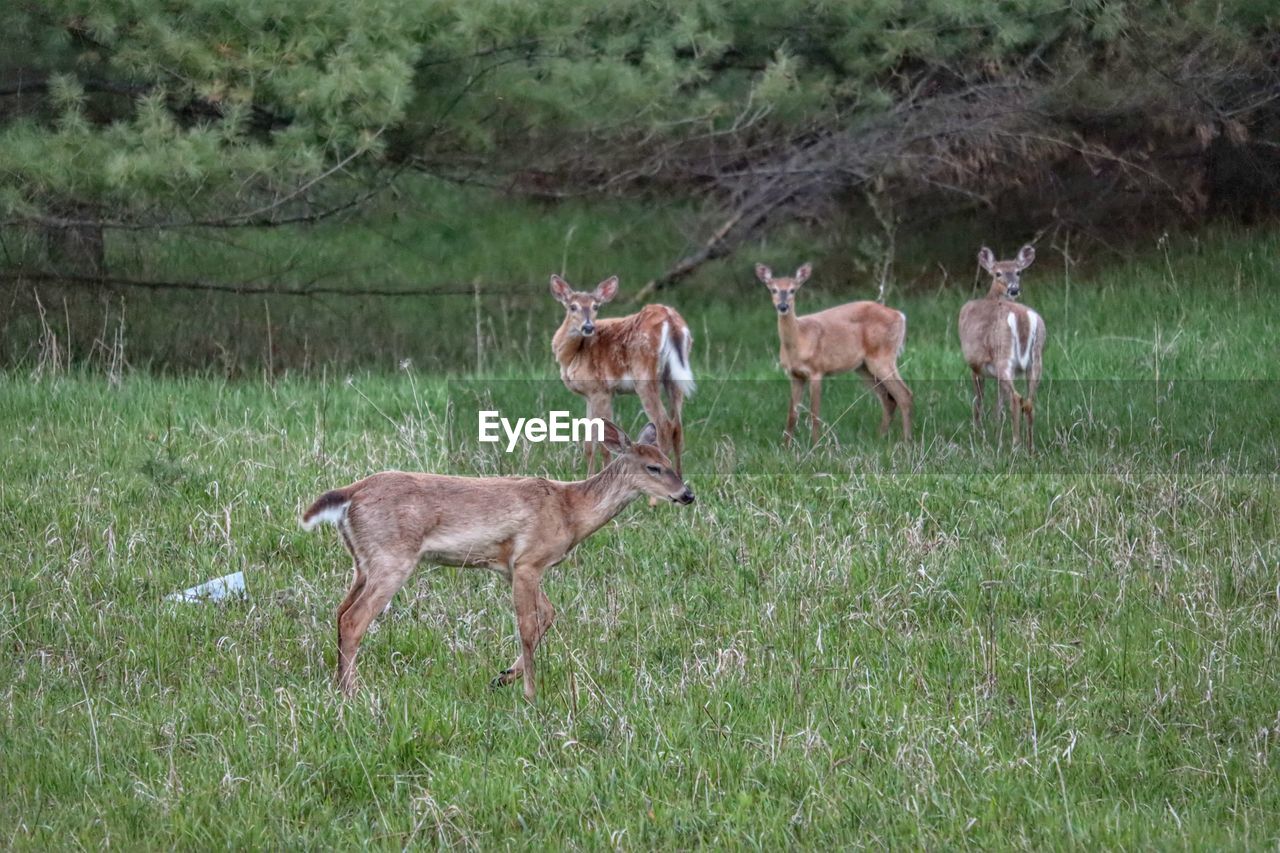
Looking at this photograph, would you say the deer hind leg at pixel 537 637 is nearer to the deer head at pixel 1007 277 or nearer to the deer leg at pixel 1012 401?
the deer leg at pixel 1012 401

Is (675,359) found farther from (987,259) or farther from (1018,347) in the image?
(987,259)

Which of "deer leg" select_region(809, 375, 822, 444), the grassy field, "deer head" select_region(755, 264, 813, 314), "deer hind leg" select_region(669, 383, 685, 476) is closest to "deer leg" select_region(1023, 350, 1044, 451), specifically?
the grassy field

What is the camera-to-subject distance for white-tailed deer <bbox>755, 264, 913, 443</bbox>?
12.5m

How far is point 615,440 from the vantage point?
24.7ft

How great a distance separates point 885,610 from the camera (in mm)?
7281

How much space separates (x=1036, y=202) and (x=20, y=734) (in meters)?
14.4

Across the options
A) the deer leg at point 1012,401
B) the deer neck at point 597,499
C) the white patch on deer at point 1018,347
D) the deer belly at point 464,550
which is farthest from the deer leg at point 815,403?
the deer belly at point 464,550

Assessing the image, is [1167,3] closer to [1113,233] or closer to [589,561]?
[1113,233]

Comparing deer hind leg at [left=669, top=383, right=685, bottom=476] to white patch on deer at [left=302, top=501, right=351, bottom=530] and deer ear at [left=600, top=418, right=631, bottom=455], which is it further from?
white patch on deer at [left=302, top=501, right=351, bottom=530]

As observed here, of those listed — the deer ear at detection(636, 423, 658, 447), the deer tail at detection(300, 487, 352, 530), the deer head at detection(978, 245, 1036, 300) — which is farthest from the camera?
the deer head at detection(978, 245, 1036, 300)

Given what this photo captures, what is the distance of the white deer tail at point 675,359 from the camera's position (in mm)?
11312

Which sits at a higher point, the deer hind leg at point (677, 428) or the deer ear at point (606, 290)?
the deer ear at point (606, 290)

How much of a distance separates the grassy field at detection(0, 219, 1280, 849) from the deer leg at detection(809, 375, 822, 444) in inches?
18.7

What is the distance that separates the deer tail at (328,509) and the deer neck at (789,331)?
6.18 meters
